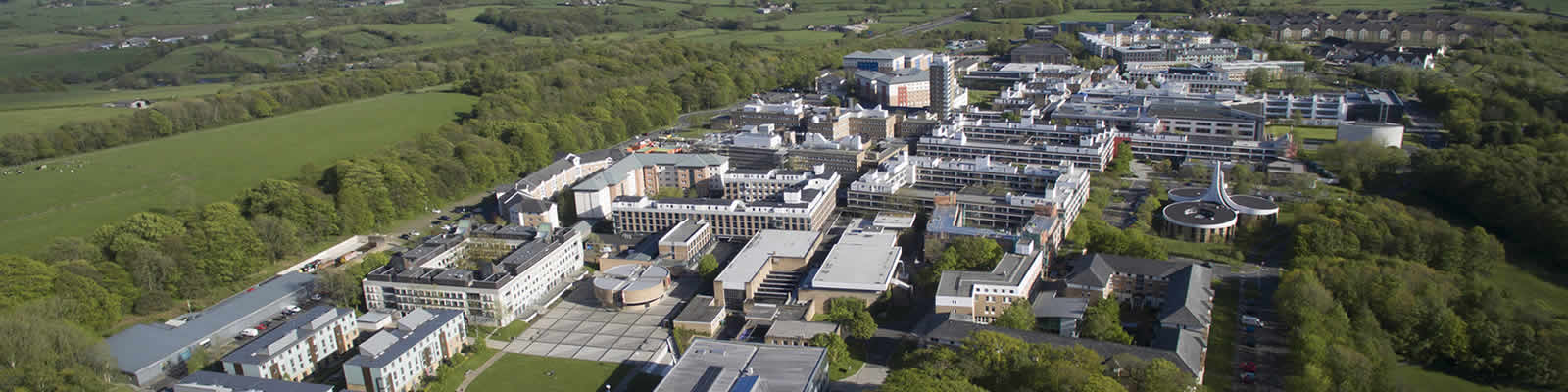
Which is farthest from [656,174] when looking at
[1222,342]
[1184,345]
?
[1184,345]

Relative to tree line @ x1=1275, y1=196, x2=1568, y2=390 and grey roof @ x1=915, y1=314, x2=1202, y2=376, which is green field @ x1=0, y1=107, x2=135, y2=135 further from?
tree line @ x1=1275, y1=196, x2=1568, y2=390

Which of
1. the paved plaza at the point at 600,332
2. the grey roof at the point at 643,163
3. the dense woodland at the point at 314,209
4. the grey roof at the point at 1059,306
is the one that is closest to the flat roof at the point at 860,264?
the grey roof at the point at 1059,306

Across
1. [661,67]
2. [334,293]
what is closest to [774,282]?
[334,293]

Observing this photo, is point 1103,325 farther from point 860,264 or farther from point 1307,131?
point 1307,131

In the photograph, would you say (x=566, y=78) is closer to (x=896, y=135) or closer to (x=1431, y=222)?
(x=896, y=135)

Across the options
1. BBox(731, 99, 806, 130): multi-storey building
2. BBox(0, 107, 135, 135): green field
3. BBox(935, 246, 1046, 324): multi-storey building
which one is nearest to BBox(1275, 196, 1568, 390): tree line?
BBox(935, 246, 1046, 324): multi-storey building

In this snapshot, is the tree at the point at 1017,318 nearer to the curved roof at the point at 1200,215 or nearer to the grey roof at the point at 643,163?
the curved roof at the point at 1200,215
